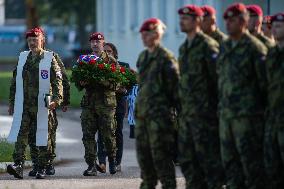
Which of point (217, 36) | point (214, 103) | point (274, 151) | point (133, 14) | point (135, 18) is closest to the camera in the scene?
point (274, 151)

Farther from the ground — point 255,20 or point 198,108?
point 255,20

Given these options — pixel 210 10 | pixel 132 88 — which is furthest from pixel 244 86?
pixel 132 88

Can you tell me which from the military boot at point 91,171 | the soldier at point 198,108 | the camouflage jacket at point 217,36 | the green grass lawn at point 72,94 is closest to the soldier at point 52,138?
the military boot at point 91,171

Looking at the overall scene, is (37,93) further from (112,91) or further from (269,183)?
(269,183)

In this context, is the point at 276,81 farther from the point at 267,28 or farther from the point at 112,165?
the point at 112,165

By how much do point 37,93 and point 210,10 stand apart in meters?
4.43

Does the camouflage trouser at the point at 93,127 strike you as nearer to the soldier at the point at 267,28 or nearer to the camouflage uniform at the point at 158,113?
the soldier at the point at 267,28

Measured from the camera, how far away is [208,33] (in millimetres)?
13906

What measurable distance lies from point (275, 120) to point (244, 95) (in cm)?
41

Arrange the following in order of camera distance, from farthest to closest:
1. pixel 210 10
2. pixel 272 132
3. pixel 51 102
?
pixel 51 102
pixel 210 10
pixel 272 132

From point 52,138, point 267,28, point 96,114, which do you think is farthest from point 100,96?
point 267,28

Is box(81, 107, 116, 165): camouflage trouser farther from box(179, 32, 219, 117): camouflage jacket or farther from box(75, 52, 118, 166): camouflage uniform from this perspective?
box(179, 32, 219, 117): camouflage jacket

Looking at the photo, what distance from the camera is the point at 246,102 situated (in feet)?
40.6

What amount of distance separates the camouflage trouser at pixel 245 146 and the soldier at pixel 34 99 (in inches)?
205
